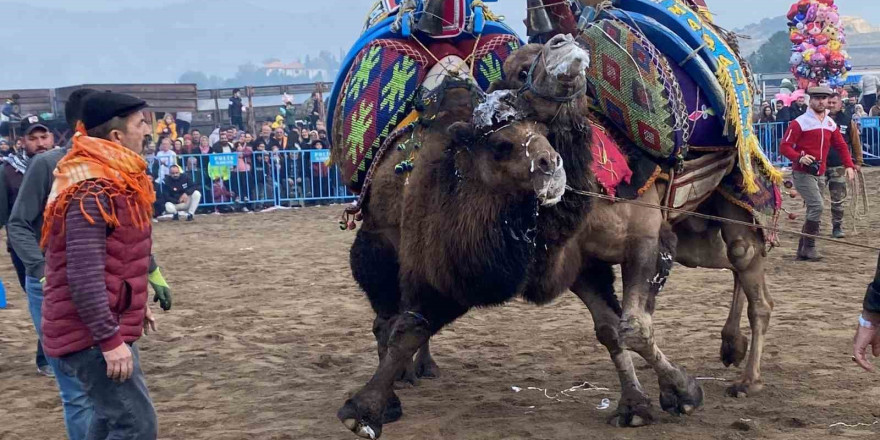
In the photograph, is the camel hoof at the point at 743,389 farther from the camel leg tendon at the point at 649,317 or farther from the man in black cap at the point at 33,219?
the man in black cap at the point at 33,219

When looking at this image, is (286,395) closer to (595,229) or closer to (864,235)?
(595,229)

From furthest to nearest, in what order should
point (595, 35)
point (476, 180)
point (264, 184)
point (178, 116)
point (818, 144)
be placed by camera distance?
point (178, 116), point (264, 184), point (818, 144), point (595, 35), point (476, 180)

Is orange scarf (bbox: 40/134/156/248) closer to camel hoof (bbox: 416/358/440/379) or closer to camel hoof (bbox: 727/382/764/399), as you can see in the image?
camel hoof (bbox: 416/358/440/379)

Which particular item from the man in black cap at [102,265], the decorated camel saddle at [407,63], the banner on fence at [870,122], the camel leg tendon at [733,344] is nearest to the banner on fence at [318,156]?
the banner on fence at [870,122]

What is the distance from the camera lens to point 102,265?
3.53 metres

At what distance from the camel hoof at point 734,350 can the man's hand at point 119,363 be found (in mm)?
→ 4178

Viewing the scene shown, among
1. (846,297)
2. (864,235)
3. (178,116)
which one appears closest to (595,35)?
(846,297)

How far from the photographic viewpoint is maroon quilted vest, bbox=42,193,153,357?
3600 millimetres

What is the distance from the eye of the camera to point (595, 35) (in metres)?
5.41

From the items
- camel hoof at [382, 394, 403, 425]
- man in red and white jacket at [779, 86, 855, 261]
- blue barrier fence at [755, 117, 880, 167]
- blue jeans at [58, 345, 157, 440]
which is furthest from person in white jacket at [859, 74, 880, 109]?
blue jeans at [58, 345, 157, 440]

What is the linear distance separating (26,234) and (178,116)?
18.9 meters

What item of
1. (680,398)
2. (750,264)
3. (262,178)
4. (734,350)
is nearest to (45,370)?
(680,398)

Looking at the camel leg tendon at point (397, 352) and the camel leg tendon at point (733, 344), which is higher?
the camel leg tendon at point (397, 352)

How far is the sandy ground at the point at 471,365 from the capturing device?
5301 millimetres
